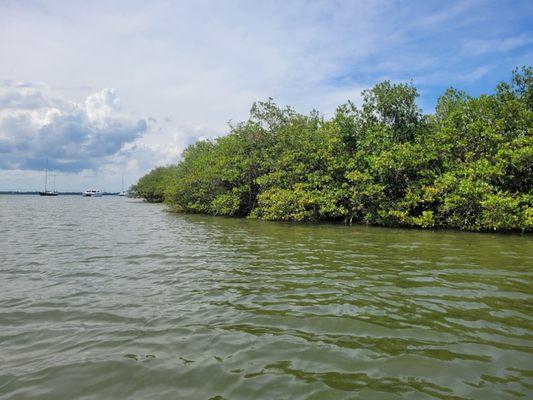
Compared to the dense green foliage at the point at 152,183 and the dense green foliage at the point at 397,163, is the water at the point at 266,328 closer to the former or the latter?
the dense green foliage at the point at 397,163

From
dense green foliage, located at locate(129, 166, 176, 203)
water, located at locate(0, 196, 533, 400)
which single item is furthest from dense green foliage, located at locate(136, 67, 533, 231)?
dense green foliage, located at locate(129, 166, 176, 203)

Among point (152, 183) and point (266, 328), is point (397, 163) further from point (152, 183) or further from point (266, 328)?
point (152, 183)

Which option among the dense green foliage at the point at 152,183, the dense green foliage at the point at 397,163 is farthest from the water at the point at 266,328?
the dense green foliage at the point at 152,183

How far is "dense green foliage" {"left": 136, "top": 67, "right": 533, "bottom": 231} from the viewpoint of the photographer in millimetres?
19891

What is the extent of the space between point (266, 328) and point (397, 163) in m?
19.5

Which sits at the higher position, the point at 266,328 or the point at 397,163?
the point at 397,163

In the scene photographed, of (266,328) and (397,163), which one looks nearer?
(266,328)

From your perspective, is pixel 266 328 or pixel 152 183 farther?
pixel 152 183

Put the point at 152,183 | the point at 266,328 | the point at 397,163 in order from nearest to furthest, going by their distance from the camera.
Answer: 1. the point at 266,328
2. the point at 397,163
3. the point at 152,183

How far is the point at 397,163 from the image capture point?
22891 mm

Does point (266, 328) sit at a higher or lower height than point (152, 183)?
lower

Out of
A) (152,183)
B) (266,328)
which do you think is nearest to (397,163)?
(266,328)

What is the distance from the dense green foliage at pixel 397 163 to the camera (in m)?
19.9

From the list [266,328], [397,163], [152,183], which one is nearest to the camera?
[266,328]
